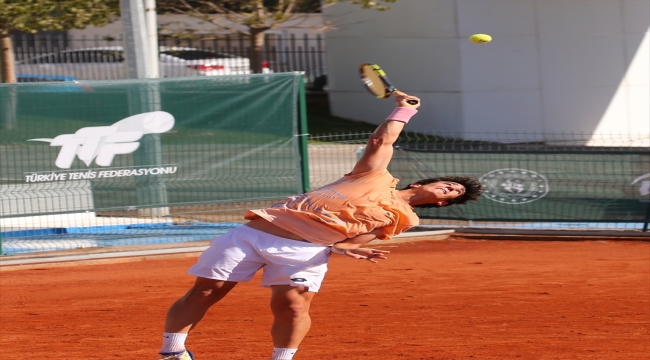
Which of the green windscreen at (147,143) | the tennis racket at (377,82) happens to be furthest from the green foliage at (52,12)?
the tennis racket at (377,82)

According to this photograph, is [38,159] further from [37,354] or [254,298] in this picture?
[37,354]

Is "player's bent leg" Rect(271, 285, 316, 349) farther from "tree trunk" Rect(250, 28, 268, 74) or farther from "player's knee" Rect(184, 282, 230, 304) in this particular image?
"tree trunk" Rect(250, 28, 268, 74)

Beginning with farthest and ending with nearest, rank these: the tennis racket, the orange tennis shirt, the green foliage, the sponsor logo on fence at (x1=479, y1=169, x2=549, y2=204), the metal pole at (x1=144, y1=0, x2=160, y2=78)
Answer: the green foliage, the metal pole at (x1=144, y1=0, x2=160, y2=78), the sponsor logo on fence at (x1=479, y1=169, x2=549, y2=204), the tennis racket, the orange tennis shirt

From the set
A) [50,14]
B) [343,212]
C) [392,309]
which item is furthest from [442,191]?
[50,14]

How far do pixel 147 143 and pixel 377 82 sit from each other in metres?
5.15

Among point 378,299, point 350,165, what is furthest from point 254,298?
point 350,165

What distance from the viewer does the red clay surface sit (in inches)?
249

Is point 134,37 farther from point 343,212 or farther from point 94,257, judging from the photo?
point 343,212

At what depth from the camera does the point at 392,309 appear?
24.7 feet

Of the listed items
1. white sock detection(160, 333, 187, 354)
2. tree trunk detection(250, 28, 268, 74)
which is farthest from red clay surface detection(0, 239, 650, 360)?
tree trunk detection(250, 28, 268, 74)

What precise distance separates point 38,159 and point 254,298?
3324 millimetres

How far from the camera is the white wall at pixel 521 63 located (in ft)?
64.6

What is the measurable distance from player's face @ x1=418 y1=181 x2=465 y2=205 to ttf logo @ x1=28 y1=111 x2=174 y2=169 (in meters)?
5.66

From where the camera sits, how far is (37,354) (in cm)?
624
